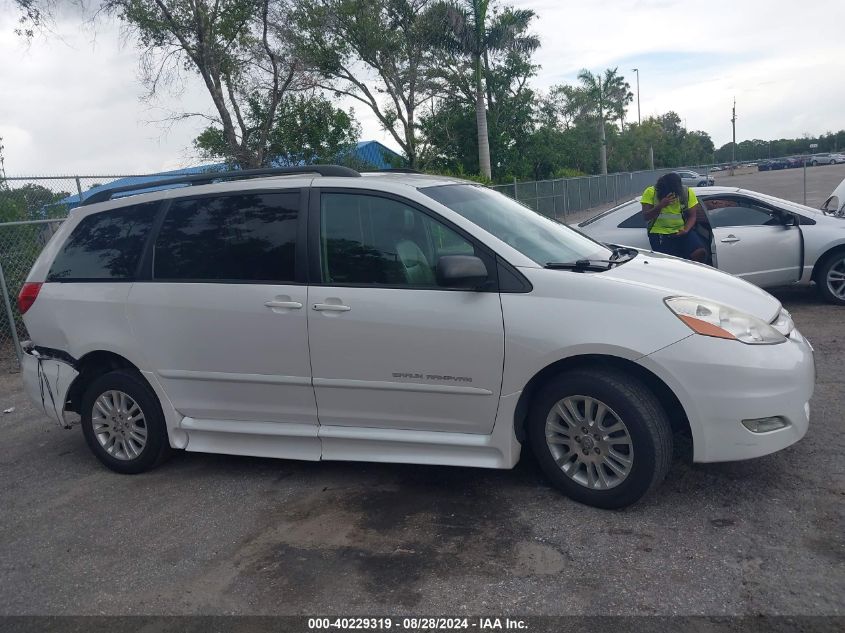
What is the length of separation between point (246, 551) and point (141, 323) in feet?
5.96

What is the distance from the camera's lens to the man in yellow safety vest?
7828 millimetres

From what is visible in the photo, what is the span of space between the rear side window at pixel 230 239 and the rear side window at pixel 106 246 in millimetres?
195

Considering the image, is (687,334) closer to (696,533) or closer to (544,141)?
(696,533)

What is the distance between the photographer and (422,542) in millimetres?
3887

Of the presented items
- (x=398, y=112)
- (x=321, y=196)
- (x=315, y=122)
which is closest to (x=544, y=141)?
(x=398, y=112)

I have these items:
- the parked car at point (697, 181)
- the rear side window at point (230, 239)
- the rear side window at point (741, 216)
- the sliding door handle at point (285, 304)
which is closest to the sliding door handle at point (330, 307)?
the sliding door handle at point (285, 304)

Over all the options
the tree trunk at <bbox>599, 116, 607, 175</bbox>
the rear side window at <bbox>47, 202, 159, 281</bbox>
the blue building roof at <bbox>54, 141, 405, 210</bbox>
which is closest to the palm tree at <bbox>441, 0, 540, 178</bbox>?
the blue building roof at <bbox>54, 141, 405, 210</bbox>

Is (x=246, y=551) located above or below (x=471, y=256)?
below

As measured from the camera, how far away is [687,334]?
151 inches

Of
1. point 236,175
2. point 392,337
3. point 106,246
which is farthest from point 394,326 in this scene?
point 106,246

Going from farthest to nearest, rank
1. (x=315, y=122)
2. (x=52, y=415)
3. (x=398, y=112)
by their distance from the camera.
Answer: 1. (x=398, y=112)
2. (x=315, y=122)
3. (x=52, y=415)

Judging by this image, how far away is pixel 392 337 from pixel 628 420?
4.44 feet

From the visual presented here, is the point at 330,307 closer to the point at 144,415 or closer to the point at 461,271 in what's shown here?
A: the point at 461,271

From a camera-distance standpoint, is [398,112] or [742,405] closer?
[742,405]
